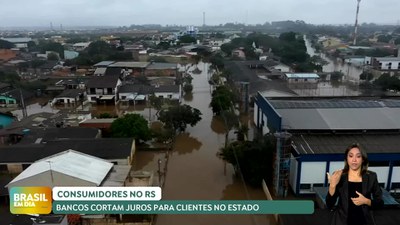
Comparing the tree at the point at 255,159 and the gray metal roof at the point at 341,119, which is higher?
the gray metal roof at the point at 341,119

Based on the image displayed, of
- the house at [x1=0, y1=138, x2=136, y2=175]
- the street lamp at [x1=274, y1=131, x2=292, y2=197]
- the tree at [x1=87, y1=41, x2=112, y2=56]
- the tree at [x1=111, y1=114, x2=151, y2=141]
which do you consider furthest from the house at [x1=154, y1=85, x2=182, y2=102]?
the tree at [x1=87, y1=41, x2=112, y2=56]

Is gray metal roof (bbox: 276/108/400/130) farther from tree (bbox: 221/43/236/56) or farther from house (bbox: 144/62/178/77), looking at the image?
tree (bbox: 221/43/236/56)

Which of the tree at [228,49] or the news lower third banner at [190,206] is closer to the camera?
the news lower third banner at [190,206]

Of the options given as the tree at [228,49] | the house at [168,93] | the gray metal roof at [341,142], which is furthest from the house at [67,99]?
the tree at [228,49]

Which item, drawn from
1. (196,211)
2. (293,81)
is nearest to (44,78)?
(293,81)

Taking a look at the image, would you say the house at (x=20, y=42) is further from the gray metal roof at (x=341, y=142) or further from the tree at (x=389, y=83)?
the gray metal roof at (x=341, y=142)

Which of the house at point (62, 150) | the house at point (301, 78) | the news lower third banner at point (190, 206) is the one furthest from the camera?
the house at point (301, 78)
